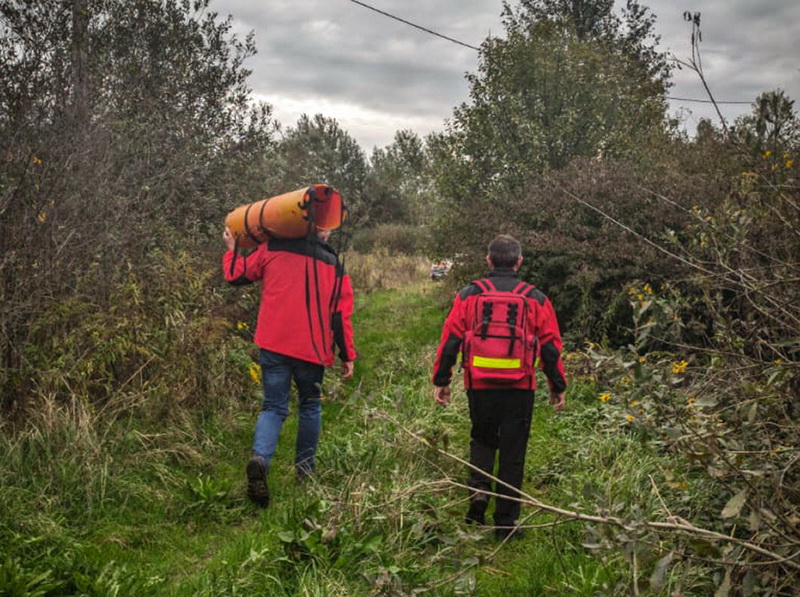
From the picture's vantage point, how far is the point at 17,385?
14.6ft

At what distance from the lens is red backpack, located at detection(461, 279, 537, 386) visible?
12.8 ft

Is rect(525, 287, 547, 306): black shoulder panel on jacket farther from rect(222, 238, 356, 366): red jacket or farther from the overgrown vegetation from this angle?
rect(222, 238, 356, 366): red jacket

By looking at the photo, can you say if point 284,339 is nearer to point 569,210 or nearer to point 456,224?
point 569,210

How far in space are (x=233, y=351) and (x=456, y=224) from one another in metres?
5.51

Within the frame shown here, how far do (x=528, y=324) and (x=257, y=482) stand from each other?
6.47 feet

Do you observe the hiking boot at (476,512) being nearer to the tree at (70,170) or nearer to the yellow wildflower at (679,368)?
the yellow wildflower at (679,368)

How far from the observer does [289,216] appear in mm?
4402

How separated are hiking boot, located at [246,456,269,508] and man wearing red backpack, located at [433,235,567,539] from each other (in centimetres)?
124

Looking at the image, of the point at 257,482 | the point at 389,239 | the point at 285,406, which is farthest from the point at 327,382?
the point at 389,239

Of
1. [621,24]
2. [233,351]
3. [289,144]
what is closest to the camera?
[233,351]

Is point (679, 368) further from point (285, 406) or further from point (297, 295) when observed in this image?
point (285, 406)

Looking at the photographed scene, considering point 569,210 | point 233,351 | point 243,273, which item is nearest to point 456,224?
point 569,210

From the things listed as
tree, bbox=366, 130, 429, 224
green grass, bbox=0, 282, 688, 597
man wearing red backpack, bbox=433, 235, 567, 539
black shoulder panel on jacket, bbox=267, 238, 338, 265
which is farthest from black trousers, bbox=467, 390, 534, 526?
tree, bbox=366, 130, 429, 224

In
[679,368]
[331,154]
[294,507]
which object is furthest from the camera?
[331,154]
